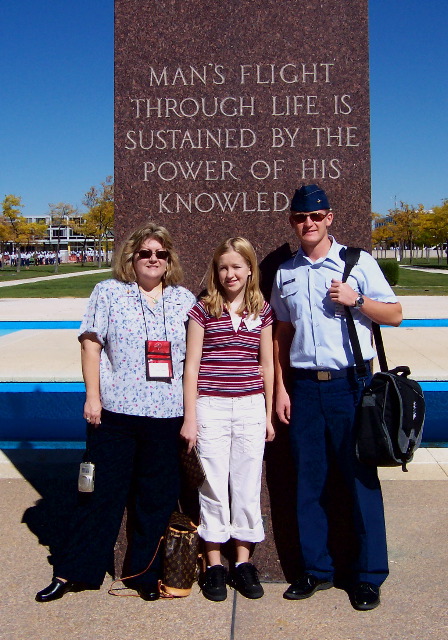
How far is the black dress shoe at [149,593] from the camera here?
11.7 ft

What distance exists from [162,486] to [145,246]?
119 centimetres

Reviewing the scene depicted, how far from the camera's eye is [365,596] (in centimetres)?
347

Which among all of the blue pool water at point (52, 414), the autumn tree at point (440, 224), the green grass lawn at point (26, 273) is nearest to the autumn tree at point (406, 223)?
the autumn tree at point (440, 224)

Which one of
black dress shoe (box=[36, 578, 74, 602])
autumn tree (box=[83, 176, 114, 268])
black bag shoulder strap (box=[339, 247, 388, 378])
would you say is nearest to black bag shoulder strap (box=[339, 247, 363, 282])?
black bag shoulder strap (box=[339, 247, 388, 378])

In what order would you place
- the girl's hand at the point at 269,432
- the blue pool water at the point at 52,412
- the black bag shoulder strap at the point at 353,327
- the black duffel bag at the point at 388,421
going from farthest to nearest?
the blue pool water at the point at 52,412 < the girl's hand at the point at 269,432 < the black bag shoulder strap at the point at 353,327 < the black duffel bag at the point at 388,421

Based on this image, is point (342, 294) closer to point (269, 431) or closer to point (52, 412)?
point (269, 431)

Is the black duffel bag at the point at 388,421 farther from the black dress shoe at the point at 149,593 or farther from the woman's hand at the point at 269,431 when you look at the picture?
the black dress shoe at the point at 149,593

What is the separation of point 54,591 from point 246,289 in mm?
1735

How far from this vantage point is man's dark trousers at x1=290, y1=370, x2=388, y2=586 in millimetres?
3471

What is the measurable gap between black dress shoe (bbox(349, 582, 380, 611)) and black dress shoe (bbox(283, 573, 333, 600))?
0.54 feet

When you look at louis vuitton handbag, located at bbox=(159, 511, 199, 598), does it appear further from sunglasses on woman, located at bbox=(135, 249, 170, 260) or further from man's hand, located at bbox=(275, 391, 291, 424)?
sunglasses on woman, located at bbox=(135, 249, 170, 260)

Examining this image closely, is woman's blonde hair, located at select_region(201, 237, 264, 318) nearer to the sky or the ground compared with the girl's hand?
nearer to the sky

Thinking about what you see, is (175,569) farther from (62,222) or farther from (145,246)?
(62,222)

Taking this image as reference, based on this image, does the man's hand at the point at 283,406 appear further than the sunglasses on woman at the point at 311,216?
Yes
